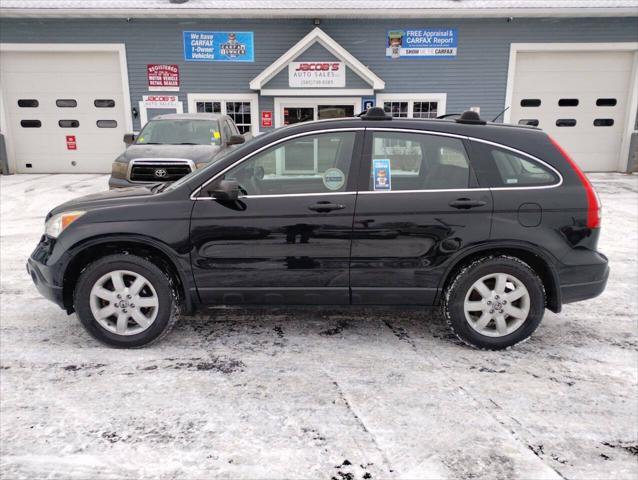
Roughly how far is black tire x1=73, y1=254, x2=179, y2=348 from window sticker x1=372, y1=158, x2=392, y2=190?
5.73 feet

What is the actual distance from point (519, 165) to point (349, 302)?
1.66 meters

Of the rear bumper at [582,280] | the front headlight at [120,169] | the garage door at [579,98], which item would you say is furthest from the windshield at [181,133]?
the garage door at [579,98]

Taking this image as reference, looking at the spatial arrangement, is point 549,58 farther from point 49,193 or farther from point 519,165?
point 49,193

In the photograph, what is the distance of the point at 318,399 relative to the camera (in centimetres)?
314

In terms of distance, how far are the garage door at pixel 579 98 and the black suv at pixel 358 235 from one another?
11.4m

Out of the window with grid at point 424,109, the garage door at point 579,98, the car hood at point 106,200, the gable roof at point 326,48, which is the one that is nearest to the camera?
the car hood at point 106,200

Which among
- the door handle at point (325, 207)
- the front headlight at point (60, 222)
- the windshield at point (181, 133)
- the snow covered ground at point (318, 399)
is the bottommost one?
the snow covered ground at point (318, 399)

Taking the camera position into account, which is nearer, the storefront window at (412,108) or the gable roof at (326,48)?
the gable roof at (326,48)

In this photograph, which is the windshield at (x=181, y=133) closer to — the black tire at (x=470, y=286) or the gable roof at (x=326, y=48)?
the gable roof at (x=326, y=48)

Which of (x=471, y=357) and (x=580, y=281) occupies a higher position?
(x=580, y=281)

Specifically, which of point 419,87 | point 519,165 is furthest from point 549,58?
point 519,165

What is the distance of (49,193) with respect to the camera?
11328mm

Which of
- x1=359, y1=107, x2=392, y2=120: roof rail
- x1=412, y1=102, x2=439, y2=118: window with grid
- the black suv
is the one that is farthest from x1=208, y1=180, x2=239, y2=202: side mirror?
x1=412, y1=102, x2=439, y2=118: window with grid

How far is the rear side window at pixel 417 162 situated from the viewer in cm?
374
